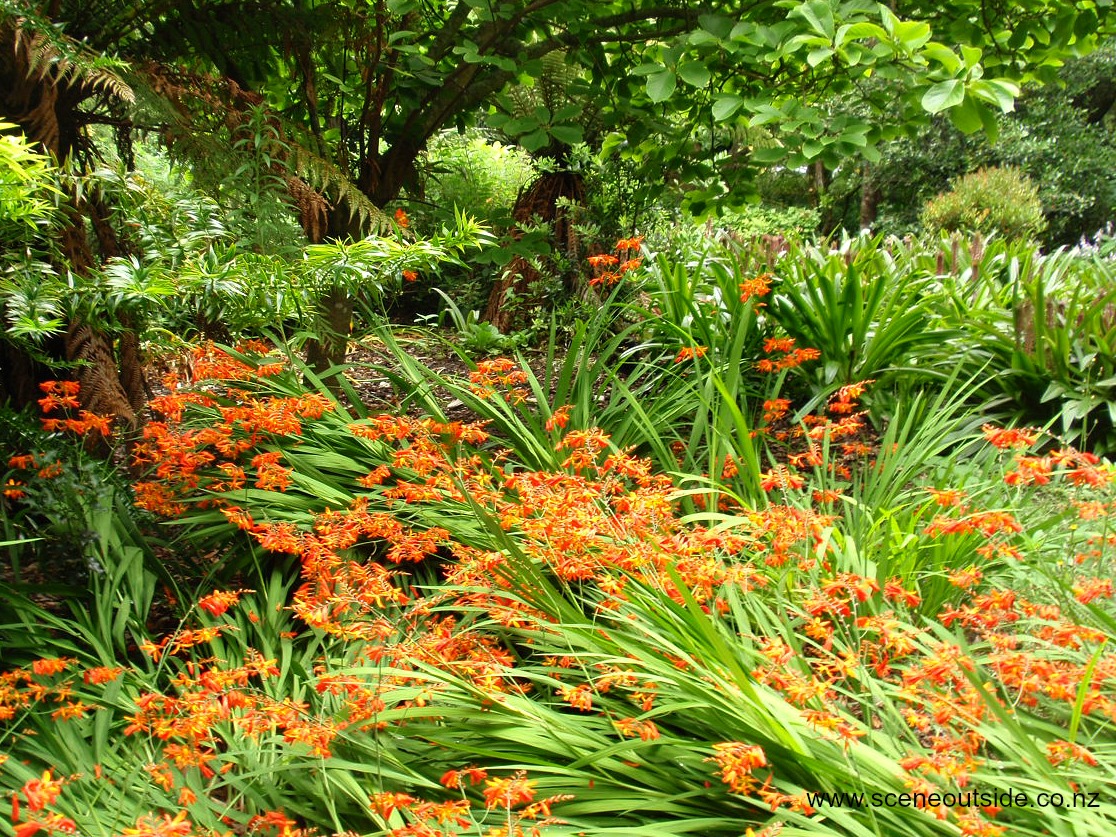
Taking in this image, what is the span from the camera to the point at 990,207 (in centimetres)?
1159

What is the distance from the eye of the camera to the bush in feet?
37.7

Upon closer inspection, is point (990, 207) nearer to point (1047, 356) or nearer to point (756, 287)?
point (1047, 356)

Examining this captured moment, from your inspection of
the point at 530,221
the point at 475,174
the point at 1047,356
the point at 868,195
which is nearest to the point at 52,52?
the point at 530,221

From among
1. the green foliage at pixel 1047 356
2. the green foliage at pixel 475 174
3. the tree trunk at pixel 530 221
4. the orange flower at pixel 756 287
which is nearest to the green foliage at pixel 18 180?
the orange flower at pixel 756 287

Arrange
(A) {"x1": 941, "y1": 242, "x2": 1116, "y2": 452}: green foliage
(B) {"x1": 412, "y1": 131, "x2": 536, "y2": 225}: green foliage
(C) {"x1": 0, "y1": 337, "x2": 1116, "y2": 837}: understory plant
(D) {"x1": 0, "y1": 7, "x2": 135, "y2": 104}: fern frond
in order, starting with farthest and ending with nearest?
1. (B) {"x1": 412, "y1": 131, "x2": 536, "y2": 225}: green foliage
2. (A) {"x1": 941, "y1": 242, "x2": 1116, "y2": 452}: green foliage
3. (D) {"x1": 0, "y1": 7, "x2": 135, "y2": 104}: fern frond
4. (C) {"x1": 0, "y1": 337, "x2": 1116, "y2": 837}: understory plant

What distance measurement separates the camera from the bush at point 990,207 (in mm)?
11500

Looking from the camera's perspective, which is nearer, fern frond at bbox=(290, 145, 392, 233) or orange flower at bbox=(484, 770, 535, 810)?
orange flower at bbox=(484, 770, 535, 810)

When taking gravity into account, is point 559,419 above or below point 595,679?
above

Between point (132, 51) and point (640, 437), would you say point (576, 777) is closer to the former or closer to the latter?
point (640, 437)

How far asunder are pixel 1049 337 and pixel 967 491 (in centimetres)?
125

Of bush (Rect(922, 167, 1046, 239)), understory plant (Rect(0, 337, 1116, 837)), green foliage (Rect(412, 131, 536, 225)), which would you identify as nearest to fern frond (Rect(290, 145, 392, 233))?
understory plant (Rect(0, 337, 1116, 837))

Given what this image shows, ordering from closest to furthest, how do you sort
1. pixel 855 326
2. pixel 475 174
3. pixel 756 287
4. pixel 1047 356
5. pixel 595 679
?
pixel 595 679
pixel 756 287
pixel 1047 356
pixel 855 326
pixel 475 174

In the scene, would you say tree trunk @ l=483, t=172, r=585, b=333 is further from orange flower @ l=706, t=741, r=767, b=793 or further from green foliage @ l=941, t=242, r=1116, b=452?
orange flower @ l=706, t=741, r=767, b=793

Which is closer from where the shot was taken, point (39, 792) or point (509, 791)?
point (39, 792)
